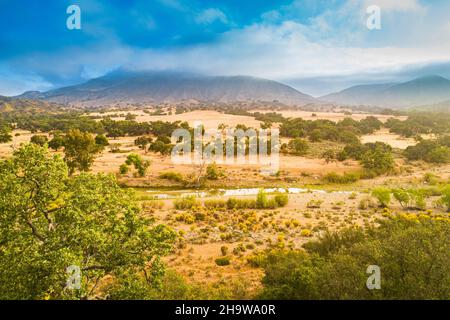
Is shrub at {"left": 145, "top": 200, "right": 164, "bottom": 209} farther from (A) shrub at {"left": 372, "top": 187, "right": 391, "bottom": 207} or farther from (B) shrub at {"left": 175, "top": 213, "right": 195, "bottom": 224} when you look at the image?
(A) shrub at {"left": 372, "top": 187, "right": 391, "bottom": 207}

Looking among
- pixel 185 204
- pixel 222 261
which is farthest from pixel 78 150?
pixel 222 261

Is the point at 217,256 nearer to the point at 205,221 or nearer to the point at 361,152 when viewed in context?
the point at 205,221

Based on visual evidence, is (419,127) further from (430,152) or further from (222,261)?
(222,261)

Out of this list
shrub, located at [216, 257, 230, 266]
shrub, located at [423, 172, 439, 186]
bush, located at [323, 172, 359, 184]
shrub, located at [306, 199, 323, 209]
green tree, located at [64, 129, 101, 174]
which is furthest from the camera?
bush, located at [323, 172, 359, 184]

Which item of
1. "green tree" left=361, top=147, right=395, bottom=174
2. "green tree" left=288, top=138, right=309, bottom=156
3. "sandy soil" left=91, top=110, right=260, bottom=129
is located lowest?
"green tree" left=361, top=147, right=395, bottom=174

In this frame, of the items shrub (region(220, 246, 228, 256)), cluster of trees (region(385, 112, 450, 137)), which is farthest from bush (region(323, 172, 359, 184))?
cluster of trees (region(385, 112, 450, 137))

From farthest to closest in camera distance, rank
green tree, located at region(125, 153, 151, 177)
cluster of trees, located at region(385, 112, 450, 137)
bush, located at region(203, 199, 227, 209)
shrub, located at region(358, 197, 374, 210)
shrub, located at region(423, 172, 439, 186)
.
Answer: cluster of trees, located at region(385, 112, 450, 137) < green tree, located at region(125, 153, 151, 177) < shrub, located at region(423, 172, 439, 186) < bush, located at region(203, 199, 227, 209) < shrub, located at region(358, 197, 374, 210)
